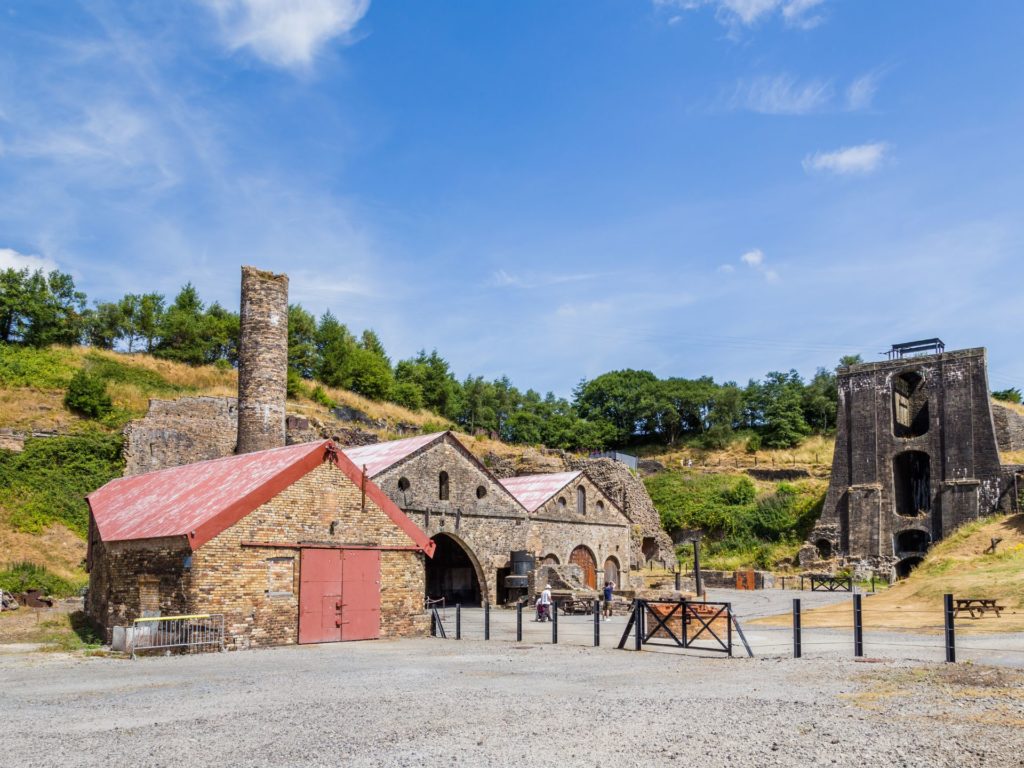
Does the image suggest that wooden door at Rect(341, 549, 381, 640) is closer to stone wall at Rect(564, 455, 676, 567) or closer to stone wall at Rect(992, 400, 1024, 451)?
stone wall at Rect(564, 455, 676, 567)

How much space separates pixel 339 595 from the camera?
18.0 m

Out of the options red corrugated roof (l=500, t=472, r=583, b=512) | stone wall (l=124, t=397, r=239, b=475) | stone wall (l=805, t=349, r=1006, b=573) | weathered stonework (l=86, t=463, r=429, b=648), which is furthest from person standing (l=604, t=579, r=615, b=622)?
stone wall (l=805, t=349, r=1006, b=573)

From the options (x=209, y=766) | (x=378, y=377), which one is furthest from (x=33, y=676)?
(x=378, y=377)

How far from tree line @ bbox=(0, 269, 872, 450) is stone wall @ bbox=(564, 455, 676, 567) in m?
18.6

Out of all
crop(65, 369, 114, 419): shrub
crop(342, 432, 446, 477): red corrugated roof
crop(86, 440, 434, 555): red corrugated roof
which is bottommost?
crop(86, 440, 434, 555): red corrugated roof

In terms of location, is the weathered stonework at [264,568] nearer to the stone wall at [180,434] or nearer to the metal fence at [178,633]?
the metal fence at [178,633]

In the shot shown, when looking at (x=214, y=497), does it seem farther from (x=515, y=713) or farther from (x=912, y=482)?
(x=912, y=482)

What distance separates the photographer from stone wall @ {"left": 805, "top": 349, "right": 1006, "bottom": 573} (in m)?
45.8

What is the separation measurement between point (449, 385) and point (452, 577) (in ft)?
155

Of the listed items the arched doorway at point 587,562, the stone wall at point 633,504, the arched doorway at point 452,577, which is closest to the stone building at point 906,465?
the stone wall at point 633,504

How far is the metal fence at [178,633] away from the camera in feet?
50.3

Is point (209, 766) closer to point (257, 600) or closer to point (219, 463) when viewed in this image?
point (257, 600)

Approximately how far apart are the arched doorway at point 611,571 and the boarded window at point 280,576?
74.1 feet

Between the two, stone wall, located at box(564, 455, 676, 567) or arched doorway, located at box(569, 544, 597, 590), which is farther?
stone wall, located at box(564, 455, 676, 567)
